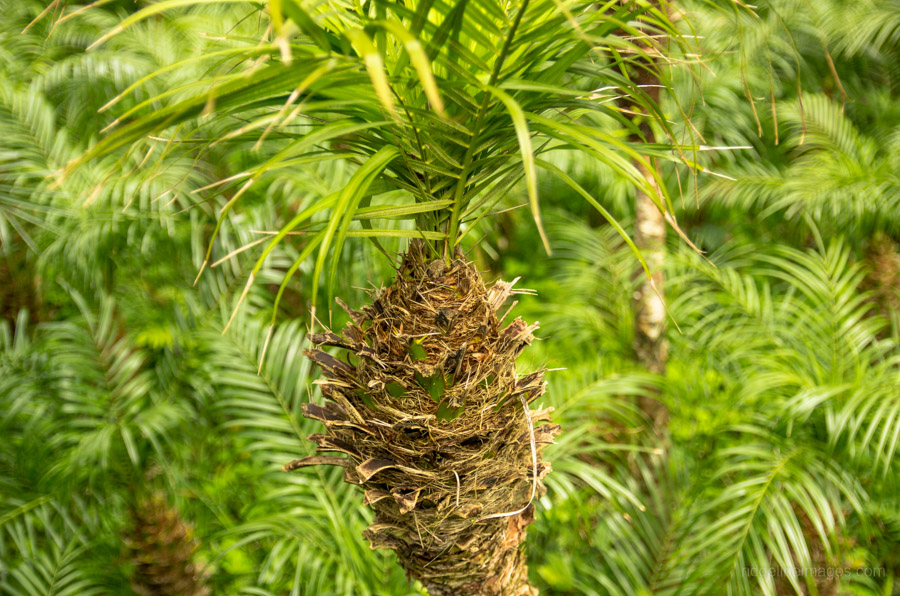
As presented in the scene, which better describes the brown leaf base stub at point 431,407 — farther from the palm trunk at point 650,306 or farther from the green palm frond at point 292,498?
the palm trunk at point 650,306

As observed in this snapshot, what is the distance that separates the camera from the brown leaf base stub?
58cm

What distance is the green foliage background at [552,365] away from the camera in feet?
4.07

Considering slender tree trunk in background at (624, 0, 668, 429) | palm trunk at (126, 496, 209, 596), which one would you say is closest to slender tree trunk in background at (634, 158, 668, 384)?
slender tree trunk in background at (624, 0, 668, 429)

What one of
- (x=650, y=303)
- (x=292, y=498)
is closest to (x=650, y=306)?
(x=650, y=303)

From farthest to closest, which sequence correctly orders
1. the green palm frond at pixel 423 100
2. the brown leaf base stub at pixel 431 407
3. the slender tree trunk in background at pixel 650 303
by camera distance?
the slender tree trunk in background at pixel 650 303 < the brown leaf base stub at pixel 431 407 < the green palm frond at pixel 423 100

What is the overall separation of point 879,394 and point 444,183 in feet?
3.93

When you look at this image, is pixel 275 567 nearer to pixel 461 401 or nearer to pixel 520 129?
pixel 461 401

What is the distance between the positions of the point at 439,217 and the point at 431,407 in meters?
0.21

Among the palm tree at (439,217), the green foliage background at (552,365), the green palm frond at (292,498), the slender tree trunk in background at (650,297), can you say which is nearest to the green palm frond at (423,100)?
the palm tree at (439,217)

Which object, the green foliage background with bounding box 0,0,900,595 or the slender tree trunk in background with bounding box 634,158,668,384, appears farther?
the slender tree trunk in background with bounding box 634,158,668,384

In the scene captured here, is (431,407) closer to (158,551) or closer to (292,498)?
(292,498)

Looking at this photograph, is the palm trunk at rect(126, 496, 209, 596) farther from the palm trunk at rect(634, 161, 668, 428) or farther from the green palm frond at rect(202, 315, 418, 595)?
the palm trunk at rect(634, 161, 668, 428)

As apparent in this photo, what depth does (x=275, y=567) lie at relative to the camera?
1.14 m

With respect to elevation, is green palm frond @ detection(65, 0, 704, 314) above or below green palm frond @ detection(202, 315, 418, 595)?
above
